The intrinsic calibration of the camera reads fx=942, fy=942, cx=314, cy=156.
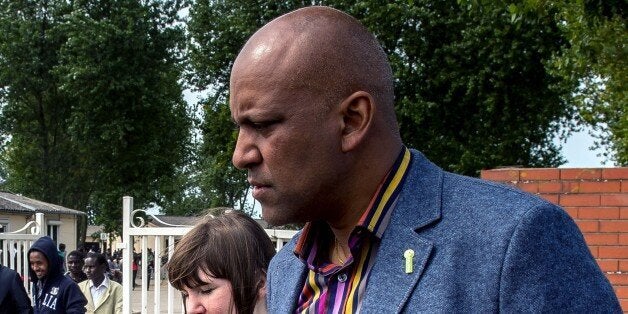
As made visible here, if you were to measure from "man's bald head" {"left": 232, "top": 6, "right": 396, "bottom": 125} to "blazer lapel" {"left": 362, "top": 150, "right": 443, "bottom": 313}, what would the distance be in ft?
0.45

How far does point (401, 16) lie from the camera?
24.6 meters

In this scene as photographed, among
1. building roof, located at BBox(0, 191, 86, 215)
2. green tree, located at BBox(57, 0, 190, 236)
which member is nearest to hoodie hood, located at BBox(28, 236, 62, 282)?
green tree, located at BBox(57, 0, 190, 236)

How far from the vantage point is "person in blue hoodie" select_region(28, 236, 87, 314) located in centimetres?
843

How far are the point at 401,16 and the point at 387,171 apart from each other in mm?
23227

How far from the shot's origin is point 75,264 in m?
11.0

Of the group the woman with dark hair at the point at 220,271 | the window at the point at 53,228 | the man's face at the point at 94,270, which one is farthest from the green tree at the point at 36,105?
the woman with dark hair at the point at 220,271

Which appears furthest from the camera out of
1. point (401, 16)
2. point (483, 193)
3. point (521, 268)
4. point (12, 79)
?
point (12, 79)

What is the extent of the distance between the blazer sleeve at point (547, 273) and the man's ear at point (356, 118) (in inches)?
12.6

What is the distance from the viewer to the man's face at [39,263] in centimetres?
867

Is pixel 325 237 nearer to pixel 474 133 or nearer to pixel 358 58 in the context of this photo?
pixel 358 58

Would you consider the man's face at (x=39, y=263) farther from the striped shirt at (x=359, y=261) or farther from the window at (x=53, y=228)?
the window at (x=53, y=228)

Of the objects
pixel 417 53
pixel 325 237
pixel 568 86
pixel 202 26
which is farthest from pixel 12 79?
pixel 325 237

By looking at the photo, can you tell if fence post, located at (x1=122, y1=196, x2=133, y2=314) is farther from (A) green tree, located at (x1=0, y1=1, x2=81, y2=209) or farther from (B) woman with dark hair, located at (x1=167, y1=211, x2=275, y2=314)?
(A) green tree, located at (x1=0, y1=1, x2=81, y2=209)

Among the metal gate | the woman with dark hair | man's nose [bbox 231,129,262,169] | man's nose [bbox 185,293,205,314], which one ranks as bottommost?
the metal gate
